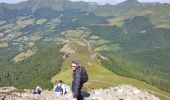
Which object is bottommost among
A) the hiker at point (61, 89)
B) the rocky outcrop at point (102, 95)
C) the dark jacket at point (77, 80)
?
the rocky outcrop at point (102, 95)

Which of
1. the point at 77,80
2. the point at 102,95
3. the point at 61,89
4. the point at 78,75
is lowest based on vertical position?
the point at 102,95

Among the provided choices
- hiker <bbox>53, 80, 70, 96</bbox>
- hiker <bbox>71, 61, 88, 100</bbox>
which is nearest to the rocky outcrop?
hiker <bbox>53, 80, 70, 96</bbox>

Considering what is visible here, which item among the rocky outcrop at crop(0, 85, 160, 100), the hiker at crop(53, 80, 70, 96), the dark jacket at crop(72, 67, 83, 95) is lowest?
the rocky outcrop at crop(0, 85, 160, 100)

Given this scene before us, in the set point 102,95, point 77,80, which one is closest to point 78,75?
point 77,80

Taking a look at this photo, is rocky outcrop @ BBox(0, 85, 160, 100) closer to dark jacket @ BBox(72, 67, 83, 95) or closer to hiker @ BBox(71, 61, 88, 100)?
dark jacket @ BBox(72, 67, 83, 95)

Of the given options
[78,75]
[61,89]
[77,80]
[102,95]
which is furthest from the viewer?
[102,95]

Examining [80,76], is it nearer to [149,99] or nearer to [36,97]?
[36,97]

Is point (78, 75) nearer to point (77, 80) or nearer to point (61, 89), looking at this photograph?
point (77, 80)

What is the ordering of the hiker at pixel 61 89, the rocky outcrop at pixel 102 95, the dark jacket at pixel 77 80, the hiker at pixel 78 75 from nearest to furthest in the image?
the hiker at pixel 78 75 → the dark jacket at pixel 77 80 → the hiker at pixel 61 89 → the rocky outcrop at pixel 102 95

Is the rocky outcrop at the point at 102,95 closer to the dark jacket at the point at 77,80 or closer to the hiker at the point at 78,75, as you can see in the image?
the dark jacket at the point at 77,80

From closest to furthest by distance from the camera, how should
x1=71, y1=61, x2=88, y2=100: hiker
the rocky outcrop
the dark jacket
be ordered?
1. x1=71, y1=61, x2=88, y2=100: hiker
2. the dark jacket
3. the rocky outcrop

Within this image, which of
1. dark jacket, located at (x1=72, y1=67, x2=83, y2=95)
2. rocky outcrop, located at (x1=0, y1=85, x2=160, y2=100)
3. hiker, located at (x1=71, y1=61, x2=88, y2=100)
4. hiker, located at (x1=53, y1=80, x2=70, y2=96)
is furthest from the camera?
rocky outcrop, located at (x1=0, y1=85, x2=160, y2=100)

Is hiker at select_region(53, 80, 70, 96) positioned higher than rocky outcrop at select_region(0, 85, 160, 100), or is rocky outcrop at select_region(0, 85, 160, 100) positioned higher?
hiker at select_region(53, 80, 70, 96)

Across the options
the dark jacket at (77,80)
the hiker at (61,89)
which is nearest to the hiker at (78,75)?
the dark jacket at (77,80)
